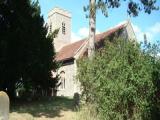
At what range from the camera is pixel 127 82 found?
1249 cm

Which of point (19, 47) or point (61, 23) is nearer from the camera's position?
point (19, 47)

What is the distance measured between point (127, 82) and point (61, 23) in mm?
40356

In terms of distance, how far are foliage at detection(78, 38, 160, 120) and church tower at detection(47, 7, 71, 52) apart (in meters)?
37.3

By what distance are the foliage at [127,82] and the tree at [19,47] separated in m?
9.89

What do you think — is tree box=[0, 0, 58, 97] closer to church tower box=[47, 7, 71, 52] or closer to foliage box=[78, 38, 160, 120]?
foliage box=[78, 38, 160, 120]

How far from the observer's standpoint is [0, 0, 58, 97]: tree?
22.4 m

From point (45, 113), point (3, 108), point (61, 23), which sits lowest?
point (45, 113)

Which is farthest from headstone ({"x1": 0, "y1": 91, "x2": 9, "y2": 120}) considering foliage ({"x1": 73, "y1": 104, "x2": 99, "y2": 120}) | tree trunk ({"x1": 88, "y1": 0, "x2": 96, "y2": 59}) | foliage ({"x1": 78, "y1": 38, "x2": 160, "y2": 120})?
tree trunk ({"x1": 88, "y1": 0, "x2": 96, "y2": 59})

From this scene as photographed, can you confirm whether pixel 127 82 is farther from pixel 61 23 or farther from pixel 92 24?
pixel 61 23

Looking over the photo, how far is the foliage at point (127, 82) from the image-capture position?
40.8 ft

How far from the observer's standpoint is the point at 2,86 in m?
23.2

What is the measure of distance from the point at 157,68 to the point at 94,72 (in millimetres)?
3025

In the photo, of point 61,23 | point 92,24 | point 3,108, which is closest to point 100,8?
point 92,24

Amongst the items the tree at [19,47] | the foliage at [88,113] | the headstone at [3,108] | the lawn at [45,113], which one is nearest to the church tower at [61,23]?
the tree at [19,47]
